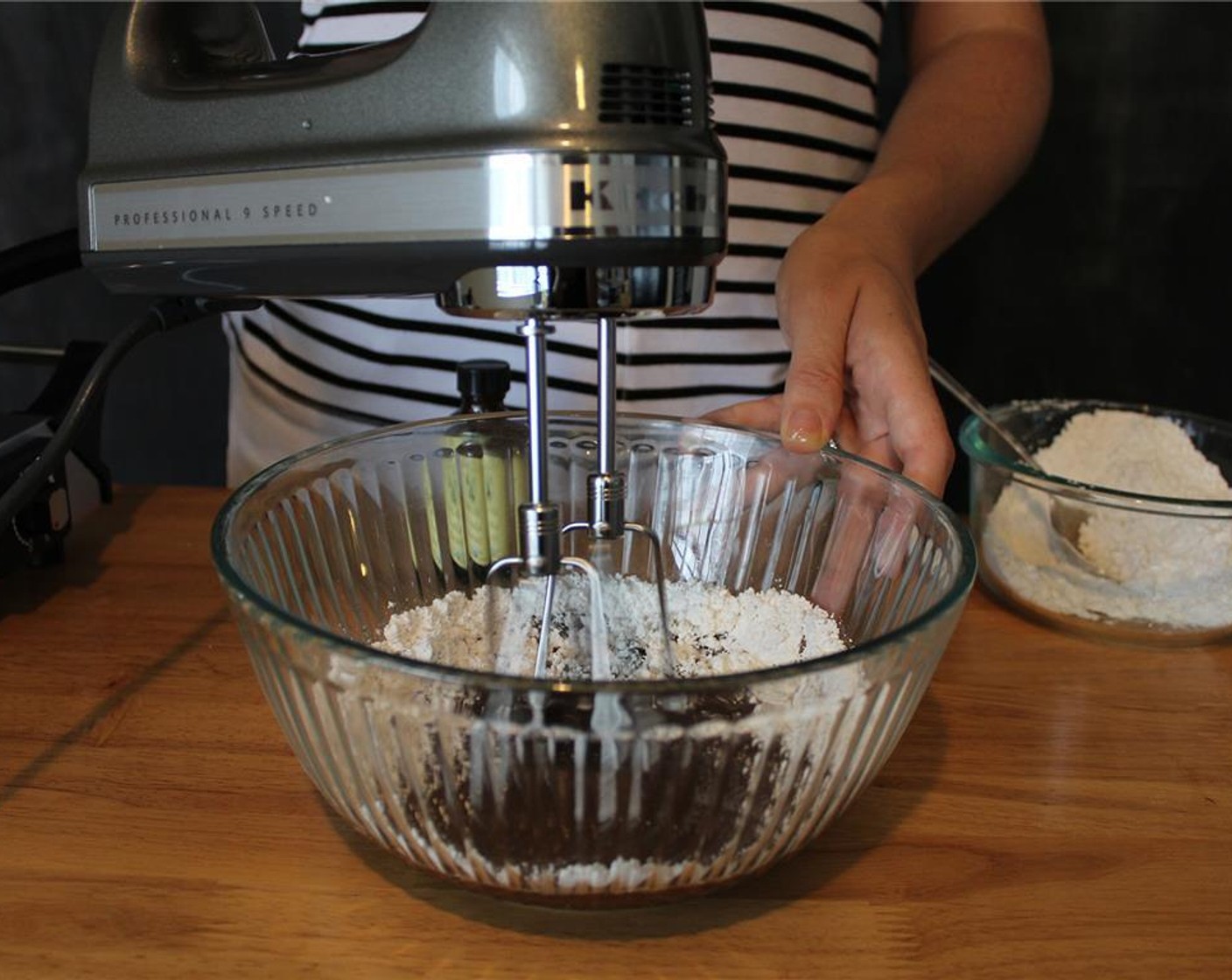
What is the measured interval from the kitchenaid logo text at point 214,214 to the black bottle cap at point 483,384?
0.78ft

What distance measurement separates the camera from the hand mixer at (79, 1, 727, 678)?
35cm

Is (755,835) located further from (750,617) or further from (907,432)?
(907,432)

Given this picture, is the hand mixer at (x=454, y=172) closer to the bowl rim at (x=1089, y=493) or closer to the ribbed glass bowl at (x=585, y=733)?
the ribbed glass bowl at (x=585, y=733)

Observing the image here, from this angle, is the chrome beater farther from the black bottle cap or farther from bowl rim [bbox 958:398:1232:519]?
bowl rim [bbox 958:398:1232:519]

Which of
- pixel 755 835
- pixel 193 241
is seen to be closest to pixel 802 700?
pixel 755 835

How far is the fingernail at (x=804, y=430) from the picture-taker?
54cm

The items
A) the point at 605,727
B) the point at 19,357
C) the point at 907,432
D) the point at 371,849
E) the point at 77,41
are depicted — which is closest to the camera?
the point at 605,727

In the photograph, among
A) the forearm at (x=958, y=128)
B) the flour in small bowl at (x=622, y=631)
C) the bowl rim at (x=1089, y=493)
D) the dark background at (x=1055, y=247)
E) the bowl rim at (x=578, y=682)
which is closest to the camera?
the bowl rim at (x=578, y=682)

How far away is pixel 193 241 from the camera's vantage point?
429 millimetres

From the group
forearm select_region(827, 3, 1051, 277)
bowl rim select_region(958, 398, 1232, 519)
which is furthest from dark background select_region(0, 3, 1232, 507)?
bowl rim select_region(958, 398, 1232, 519)

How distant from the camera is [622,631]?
529mm

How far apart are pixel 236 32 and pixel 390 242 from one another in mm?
165

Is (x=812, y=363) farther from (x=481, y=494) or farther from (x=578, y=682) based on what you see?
(x=578, y=682)

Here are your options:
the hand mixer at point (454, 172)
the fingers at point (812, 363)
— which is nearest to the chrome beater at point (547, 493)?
the hand mixer at point (454, 172)
